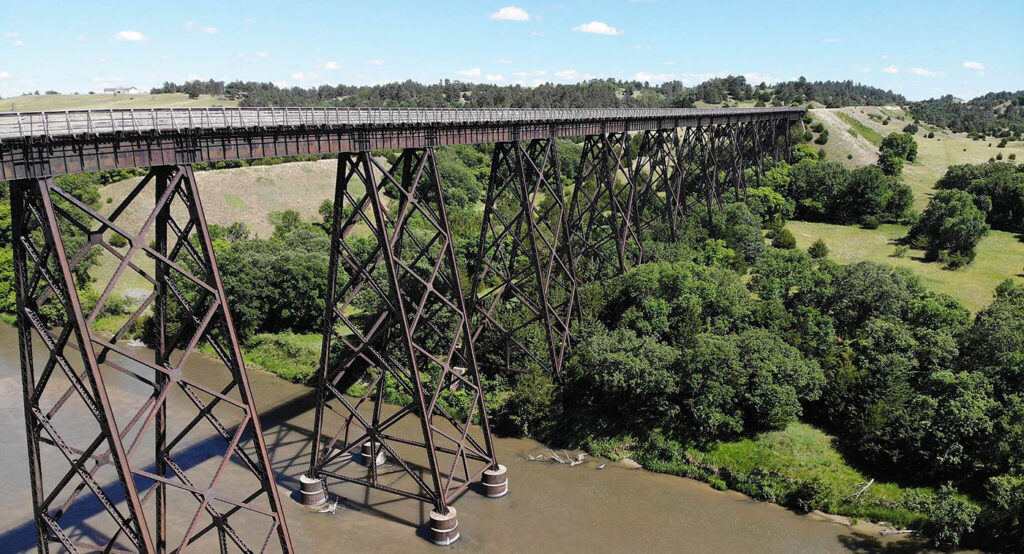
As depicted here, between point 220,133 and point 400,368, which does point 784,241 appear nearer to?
point 400,368

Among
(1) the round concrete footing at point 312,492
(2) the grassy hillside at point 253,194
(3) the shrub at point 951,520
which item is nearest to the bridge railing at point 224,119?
(1) the round concrete footing at point 312,492

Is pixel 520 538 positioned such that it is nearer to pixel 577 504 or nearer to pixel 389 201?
pixel 577 504

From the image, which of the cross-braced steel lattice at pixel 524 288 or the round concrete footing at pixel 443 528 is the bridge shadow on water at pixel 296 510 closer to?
the round concrete footing at pixel 443 528

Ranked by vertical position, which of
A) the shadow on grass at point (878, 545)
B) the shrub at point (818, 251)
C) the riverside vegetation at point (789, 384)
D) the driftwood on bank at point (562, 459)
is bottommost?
the shadow on grass at point (878, 545)

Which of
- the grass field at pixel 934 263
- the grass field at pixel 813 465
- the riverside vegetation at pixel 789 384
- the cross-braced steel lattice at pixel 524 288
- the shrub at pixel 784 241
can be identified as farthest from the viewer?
the shrub at pixel 784 241

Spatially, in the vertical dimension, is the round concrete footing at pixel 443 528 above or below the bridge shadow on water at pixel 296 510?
above
